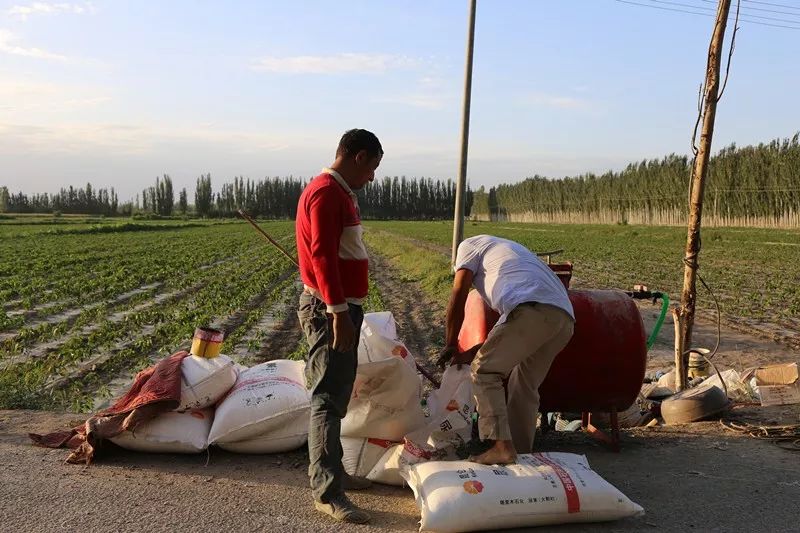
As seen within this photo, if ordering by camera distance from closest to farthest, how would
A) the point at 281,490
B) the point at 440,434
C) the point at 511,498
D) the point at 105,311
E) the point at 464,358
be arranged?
the point at 511,498 → the point at 281,490 → the point at 440,434 → the point at 464,358 → the point at 105,311

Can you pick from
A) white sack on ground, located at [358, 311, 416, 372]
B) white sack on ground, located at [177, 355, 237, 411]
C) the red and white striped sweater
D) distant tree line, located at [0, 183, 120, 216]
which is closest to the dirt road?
white sack on ground, located at [177, 355, 237, 411]

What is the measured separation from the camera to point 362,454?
445 centimetres

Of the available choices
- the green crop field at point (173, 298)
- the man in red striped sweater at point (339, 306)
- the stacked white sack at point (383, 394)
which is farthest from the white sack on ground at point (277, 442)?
the green crop field at point (173, 298)

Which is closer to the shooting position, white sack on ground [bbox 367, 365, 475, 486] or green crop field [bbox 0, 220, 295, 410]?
white sack on ground [bbox 367, 365, 475, 486]

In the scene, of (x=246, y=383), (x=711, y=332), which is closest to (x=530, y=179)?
(x=711, y=332)

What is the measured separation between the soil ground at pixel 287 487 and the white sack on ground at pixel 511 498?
0.50 ft

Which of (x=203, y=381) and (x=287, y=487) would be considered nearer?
(x=287, y=487)

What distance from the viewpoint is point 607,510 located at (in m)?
3.65

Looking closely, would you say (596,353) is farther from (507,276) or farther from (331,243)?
(331,243)

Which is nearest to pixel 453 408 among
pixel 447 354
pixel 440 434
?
pixel 440 434

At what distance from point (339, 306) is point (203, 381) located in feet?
5.50

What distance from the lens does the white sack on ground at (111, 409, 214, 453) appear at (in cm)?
461

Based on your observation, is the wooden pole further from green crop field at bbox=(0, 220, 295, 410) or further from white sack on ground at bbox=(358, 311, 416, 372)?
green crop field at bbox=(0, 220, 295, 410)

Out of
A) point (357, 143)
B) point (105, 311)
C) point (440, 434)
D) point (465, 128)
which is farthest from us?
point (465, 128)
